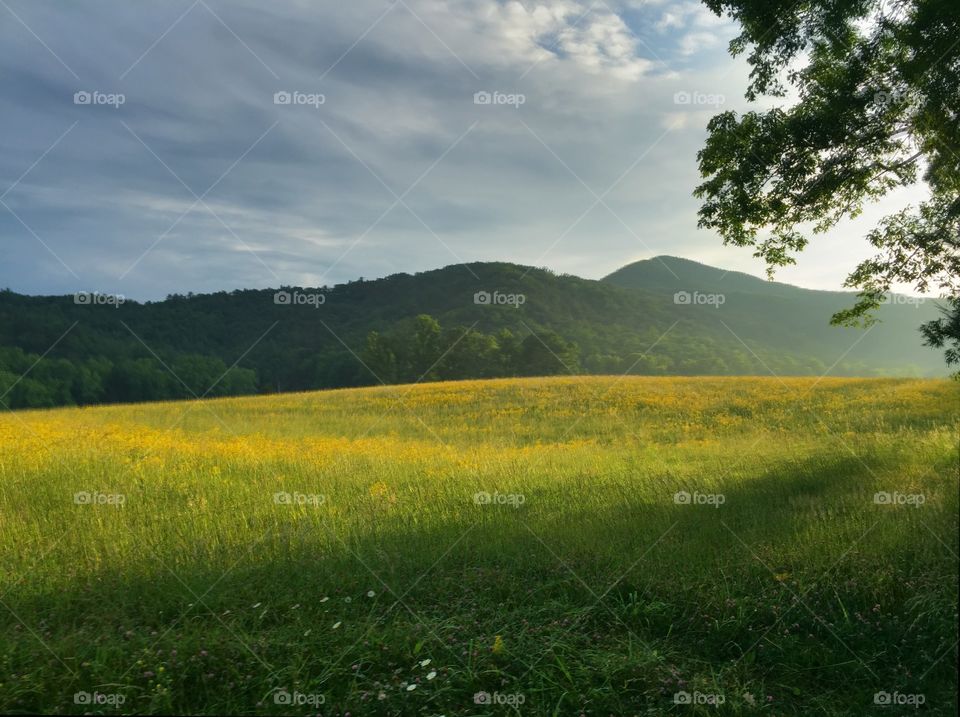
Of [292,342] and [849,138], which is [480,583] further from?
[292,342]

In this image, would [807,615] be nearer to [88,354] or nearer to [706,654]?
[706,654]

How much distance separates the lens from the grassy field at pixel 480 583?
514 cm

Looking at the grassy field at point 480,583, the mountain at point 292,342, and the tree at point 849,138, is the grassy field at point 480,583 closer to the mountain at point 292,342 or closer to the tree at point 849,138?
the tree at point 849,138

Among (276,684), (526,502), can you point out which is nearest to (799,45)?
(526,502)

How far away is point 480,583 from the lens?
7082mm

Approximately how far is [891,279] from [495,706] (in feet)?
39.9

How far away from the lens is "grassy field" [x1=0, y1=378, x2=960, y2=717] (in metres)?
5.14

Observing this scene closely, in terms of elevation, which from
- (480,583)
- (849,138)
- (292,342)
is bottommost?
(480,583)

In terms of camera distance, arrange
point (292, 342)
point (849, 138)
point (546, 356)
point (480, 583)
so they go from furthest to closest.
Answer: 1. point (546, 356)
2. point (292, 342)
3. point (849, 138)
4. point (480, 583)

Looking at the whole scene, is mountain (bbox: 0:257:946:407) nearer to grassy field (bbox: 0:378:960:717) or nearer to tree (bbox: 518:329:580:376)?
tree (bbox: 518:329:580:376)

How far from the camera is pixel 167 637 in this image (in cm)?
560

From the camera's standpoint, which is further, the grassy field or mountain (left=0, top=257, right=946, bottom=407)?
mountain (left=0, top=257, right=946, bottom=407)

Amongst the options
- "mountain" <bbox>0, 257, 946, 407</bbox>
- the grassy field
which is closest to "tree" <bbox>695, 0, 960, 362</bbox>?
the grassy field

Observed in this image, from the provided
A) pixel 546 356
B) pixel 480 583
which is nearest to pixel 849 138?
pixel 480 583
